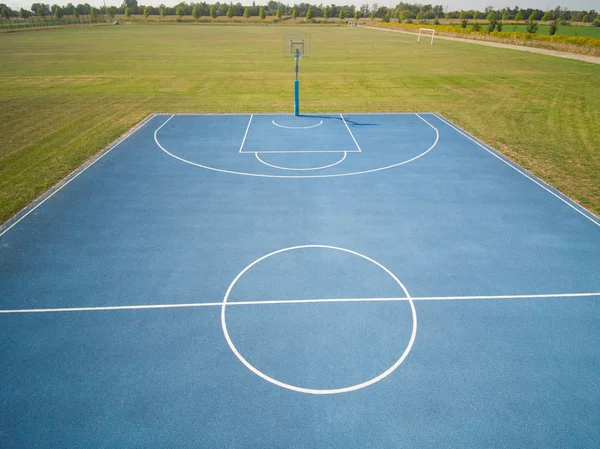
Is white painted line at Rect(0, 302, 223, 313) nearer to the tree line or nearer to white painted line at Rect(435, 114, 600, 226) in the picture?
white painted line at Rect(435, 114, 600, 226)

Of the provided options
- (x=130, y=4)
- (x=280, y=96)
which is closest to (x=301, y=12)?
(x=130, y=4)

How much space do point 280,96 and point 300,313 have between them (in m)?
18.1

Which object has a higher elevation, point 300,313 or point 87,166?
point 87,166

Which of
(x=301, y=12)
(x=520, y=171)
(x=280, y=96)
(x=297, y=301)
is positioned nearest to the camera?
(x=297, y=301)

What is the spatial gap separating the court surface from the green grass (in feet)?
9.07

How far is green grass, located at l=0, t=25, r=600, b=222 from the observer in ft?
42.3

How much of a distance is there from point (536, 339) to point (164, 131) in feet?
48.6

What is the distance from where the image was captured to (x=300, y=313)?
21.2 feet

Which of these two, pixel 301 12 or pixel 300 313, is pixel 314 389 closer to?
pixel 300 313

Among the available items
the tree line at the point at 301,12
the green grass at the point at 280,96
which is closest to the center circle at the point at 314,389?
the green grass at the point at 280,96

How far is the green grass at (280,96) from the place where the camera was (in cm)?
1291

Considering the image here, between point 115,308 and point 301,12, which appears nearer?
point 115,308

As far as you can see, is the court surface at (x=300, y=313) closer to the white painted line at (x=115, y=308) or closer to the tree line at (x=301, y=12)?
the white painted line at (x=115, y=308)

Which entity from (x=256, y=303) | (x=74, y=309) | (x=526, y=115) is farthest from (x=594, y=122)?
(x=74, y=309)
